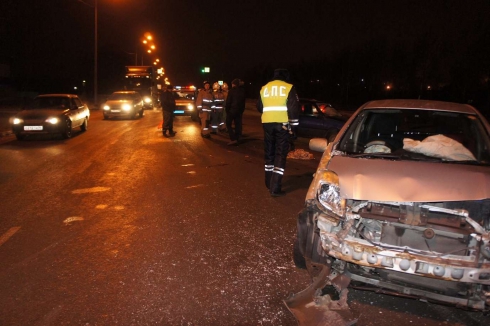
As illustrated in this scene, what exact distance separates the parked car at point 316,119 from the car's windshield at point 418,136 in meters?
9.85

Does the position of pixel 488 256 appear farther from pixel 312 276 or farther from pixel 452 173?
pixel 312 276

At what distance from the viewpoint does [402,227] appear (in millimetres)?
3643

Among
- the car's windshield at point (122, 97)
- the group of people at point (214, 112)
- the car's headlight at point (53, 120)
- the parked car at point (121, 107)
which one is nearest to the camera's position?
the group of people at point (214, 112)

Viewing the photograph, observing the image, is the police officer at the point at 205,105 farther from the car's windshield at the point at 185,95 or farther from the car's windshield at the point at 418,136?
the car's windshield at the point at 418,136

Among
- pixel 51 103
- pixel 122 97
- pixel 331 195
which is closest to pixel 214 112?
pixel 51 103

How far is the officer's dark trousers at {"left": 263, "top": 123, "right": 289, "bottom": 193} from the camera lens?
753cm

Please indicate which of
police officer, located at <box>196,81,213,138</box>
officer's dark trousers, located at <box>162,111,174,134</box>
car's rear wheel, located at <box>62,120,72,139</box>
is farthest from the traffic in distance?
car's rear wheel, located at <box>62,120,72,139</box>

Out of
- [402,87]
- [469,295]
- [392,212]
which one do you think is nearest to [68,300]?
[392,212]

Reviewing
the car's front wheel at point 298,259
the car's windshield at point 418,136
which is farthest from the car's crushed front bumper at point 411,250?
the car's windshield at point 418,136

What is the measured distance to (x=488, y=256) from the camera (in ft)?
11.0

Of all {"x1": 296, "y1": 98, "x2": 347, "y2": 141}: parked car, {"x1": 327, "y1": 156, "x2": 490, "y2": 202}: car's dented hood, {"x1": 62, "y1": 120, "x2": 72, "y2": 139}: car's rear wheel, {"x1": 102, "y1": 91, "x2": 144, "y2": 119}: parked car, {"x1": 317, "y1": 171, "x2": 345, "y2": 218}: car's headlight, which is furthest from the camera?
{"x1": 102, "y1": 91, "x2": 144, "y2": 119}: parked car

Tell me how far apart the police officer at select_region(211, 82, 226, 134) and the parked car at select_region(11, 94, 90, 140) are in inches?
198

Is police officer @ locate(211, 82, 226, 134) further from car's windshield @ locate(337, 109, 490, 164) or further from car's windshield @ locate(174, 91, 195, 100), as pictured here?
car's windshield @ locate(337, 109, 490, 164)

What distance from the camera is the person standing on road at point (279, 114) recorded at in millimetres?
7426
